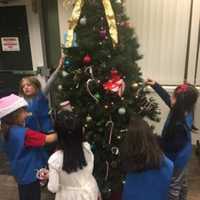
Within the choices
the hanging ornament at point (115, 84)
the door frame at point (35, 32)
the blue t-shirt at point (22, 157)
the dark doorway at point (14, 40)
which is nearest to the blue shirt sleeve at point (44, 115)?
the blue t-shirt at point (22, 157)

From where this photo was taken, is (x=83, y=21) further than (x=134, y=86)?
No

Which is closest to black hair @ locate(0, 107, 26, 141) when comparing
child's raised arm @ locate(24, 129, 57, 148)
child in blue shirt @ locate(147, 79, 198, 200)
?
child's raised arm @ locate(24, 129, 57, 148)

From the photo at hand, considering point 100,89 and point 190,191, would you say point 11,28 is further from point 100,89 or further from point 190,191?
→ point 190,191

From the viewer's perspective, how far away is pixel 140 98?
2299 millimetres

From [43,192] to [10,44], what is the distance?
7.05 feet

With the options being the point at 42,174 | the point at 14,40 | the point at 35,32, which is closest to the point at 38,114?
the point at 42,174

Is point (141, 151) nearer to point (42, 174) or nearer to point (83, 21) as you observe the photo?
point (42, 174)

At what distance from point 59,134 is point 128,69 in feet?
3.29

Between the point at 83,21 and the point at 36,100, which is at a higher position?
the point at 83,21

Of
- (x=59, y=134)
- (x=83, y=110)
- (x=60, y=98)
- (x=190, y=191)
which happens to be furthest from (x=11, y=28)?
(x=190, y=191)

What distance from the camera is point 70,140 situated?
148 centimetres

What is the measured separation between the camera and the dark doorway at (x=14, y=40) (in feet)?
11.6

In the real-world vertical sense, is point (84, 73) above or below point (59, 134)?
above

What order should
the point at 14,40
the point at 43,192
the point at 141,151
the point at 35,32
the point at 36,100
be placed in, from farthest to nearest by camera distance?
the point at 14,40 < the point at 35,32 < the point at 43,192 < the point at 36,100 < the point at 141,151
